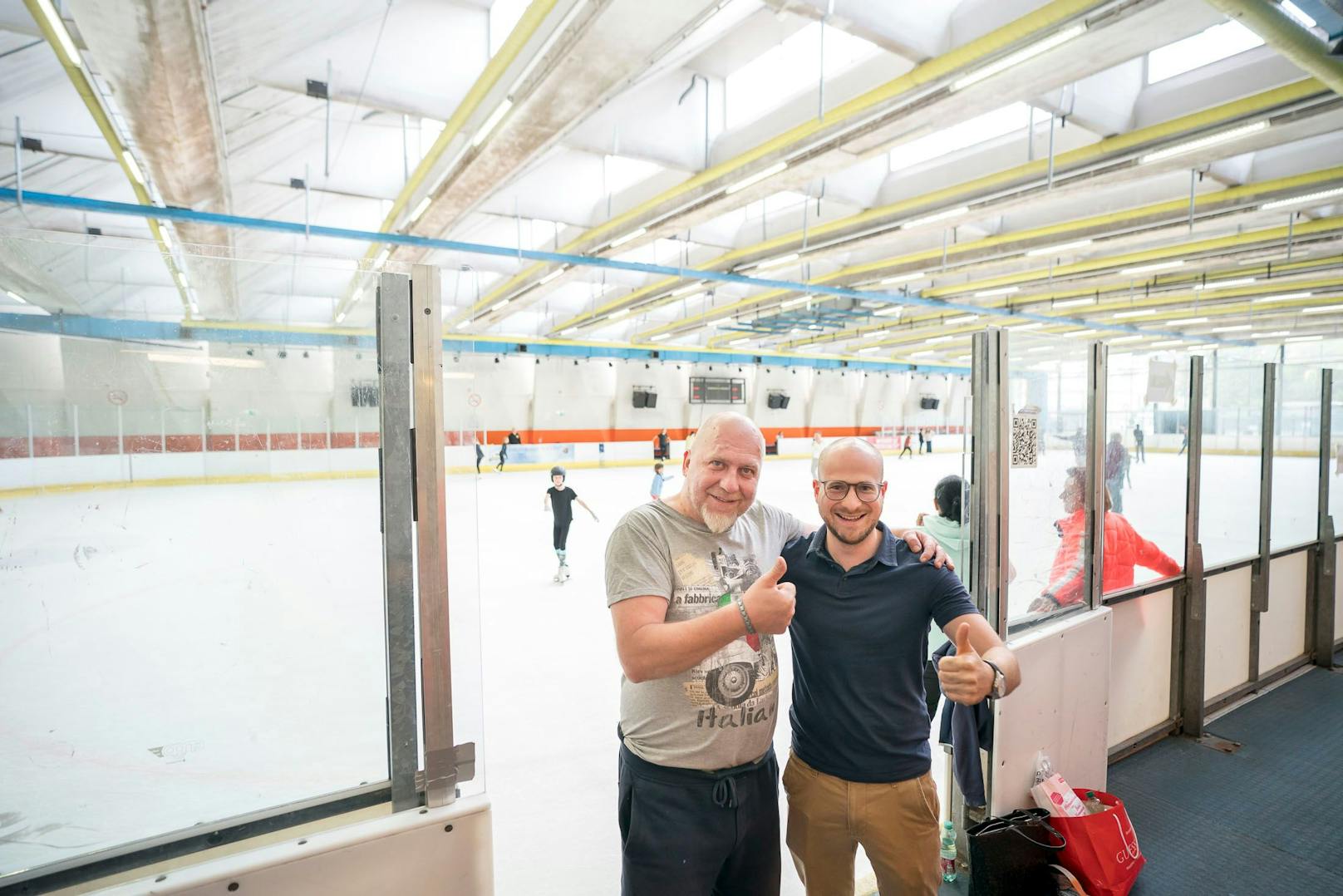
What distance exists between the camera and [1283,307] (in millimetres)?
13531

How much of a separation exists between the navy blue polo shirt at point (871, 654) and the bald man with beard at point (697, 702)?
180 mm

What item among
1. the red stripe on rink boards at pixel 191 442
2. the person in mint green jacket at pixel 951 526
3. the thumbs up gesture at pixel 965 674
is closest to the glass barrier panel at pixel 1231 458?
the person in mint green jacket at pixel 951 526

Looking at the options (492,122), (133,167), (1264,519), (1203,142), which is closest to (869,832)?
(1264,519)

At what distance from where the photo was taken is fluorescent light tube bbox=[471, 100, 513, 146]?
428cm

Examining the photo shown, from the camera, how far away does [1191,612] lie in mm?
3691

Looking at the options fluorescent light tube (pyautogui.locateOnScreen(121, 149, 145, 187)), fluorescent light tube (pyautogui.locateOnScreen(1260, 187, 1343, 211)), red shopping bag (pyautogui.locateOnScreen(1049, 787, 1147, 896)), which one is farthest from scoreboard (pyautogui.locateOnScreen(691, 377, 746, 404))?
red shopping bag (pyautogui.locateOnScreen(1049, 787, 1147, 896))

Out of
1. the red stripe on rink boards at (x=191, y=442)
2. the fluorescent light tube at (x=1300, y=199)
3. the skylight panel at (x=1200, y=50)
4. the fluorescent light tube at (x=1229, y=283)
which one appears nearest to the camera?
the red stripe on rink boards at (x=191, y=442)

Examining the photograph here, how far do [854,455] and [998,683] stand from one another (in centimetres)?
65

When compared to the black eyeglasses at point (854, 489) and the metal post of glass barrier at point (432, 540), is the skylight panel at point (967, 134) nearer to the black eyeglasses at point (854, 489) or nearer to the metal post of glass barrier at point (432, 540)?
the black eyeglasses at point (854, 489)

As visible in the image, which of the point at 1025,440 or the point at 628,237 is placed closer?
the point at 1025,440

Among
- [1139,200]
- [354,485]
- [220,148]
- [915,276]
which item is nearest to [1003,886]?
[354,485]

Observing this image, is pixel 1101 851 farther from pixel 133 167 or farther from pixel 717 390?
pixel 717 390

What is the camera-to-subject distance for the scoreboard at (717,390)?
21750 mm

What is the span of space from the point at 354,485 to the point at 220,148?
193 inches
